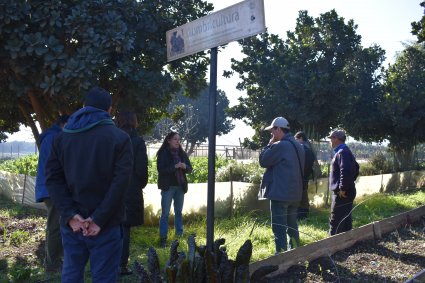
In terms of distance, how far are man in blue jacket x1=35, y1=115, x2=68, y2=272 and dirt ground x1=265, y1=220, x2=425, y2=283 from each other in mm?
2354

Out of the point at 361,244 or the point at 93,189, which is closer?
the point at 93,189

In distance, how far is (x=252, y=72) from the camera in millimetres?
18688

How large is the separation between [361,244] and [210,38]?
3744 mm

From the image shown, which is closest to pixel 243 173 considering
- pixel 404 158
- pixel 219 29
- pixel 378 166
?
pixel 219 29

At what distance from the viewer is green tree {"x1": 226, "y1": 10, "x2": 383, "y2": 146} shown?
52.4ft

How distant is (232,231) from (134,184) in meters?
2.24

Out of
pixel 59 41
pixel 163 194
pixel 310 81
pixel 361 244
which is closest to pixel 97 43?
pixel 59 41

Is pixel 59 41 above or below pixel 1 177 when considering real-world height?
above

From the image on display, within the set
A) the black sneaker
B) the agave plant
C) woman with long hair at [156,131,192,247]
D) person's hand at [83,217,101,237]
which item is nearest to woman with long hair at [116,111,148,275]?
the black sneaker

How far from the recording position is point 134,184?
16.0 feet

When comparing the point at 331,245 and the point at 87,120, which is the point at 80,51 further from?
the point at 331,245

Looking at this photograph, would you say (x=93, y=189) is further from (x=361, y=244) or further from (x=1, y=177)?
(x=1, y=177)

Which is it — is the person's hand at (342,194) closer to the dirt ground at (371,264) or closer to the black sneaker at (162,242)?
the dirt ground at (371,264)

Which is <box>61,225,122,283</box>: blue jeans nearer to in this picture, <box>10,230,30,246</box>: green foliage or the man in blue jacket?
the man in blue jacket
